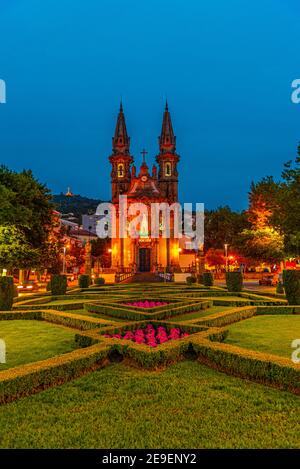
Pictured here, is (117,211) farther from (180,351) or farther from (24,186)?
(180,351)

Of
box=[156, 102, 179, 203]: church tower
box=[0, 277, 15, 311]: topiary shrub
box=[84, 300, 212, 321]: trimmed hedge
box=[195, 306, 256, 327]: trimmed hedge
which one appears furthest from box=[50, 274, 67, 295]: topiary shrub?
box=[156, 102, 179, 203]: church tower

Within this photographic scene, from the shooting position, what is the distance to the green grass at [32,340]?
7449 mm

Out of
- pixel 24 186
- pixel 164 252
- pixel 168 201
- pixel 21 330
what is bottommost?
pixel 21 330

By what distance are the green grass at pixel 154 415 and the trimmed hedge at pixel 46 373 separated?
0.55 ft

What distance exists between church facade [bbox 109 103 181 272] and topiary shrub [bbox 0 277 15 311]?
118 ft

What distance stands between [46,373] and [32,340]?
4.00 metres

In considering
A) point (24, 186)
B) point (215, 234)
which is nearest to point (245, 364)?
point (24, 186)

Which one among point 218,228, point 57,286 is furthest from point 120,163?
point 57,286

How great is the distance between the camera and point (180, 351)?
711 cm

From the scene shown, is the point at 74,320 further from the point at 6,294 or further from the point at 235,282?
the point at 235,282

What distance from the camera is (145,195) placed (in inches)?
2087

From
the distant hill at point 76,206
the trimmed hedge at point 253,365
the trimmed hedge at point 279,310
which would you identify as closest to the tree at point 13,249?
the trimmed hedge at point 279,310

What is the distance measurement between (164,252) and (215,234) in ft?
36.1

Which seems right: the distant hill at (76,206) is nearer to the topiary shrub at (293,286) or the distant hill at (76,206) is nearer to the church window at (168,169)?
the church window at (168,169)
